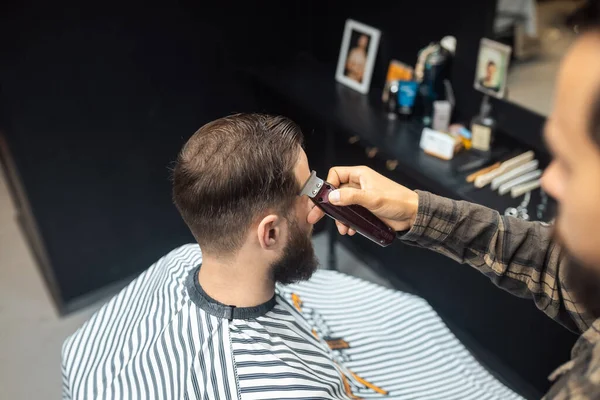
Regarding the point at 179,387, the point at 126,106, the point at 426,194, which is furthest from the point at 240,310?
the point at 126,106

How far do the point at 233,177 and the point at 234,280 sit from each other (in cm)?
27

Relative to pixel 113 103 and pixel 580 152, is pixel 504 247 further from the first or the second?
pixel 113 103

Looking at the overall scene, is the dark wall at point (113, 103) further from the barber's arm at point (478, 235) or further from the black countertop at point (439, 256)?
the barber's arm at point (478, 235)

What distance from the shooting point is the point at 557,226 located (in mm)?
653

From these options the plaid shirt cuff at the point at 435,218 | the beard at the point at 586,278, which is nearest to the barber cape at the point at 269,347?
the plaid shirt cuff at the point at 435,218

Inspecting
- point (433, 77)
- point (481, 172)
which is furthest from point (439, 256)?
point (433, 77)

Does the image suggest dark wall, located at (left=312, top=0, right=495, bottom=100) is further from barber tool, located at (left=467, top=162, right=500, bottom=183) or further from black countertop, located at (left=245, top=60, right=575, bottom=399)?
barber tool, located at (left=467, top=162, right=500, bottom=183)

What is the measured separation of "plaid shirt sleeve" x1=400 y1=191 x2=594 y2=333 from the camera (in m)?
1.11

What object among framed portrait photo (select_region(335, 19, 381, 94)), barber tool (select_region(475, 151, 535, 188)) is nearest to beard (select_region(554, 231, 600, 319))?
barber tool (select_region(475, 151, 535, 188))

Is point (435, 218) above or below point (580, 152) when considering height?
below

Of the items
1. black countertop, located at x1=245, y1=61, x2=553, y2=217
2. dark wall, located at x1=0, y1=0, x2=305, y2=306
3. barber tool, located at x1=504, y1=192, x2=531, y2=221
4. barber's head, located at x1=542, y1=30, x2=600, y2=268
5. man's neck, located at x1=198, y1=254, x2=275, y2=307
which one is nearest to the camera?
barber's head, located at x1=542, y1=30, x2=600, y2=268

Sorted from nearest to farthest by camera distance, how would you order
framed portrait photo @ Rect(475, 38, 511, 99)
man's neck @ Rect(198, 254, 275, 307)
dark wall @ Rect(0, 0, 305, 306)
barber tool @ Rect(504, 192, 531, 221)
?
1. man's neck @ Rect(198, 254, 275, 307)
2. barber tool @ Rect(504, 192, 531, 221)
3. framed portrait photo @ Rect(475, 38, 511, 99)
4. dark wall @ Rect(0, 0, 305, 306)

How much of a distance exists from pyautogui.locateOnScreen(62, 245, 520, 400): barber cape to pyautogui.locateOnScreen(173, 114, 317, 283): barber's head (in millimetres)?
175

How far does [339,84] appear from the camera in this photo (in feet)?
7.66
